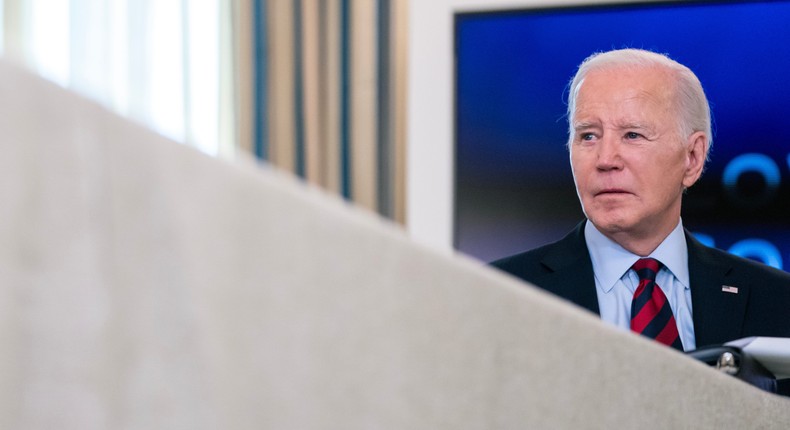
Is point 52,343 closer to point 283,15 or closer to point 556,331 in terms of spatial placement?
point 556,331

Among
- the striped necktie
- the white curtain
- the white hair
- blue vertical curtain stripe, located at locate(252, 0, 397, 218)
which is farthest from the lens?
the white curtain

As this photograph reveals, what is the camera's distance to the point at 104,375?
0.67 feet

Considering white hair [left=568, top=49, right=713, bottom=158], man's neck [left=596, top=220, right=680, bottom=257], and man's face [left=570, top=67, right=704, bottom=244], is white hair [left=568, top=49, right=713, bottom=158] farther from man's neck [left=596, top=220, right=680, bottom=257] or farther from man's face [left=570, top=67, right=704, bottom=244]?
man's neck [left=596, top=220, right=680, bottom=257]

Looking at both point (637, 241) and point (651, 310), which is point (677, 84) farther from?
point (651, 310)

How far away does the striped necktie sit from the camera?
1463mm

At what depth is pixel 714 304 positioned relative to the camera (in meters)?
1.49

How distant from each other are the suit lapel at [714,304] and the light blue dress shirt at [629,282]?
0.01 metres

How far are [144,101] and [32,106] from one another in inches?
94.3

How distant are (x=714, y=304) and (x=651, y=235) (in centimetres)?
15

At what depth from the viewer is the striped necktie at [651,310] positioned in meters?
1.46

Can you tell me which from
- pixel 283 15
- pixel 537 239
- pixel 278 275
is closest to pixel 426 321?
pixel 278 275

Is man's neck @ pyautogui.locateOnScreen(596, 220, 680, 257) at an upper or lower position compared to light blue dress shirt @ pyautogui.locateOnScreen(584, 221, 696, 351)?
upper

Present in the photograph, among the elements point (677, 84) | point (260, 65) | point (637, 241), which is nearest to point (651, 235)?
point (637, 241)

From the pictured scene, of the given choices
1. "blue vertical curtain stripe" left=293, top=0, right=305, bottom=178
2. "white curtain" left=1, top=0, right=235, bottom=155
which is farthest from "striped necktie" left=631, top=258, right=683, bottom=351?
"white curtain" left=1, top=0, right=235, bottom=155
